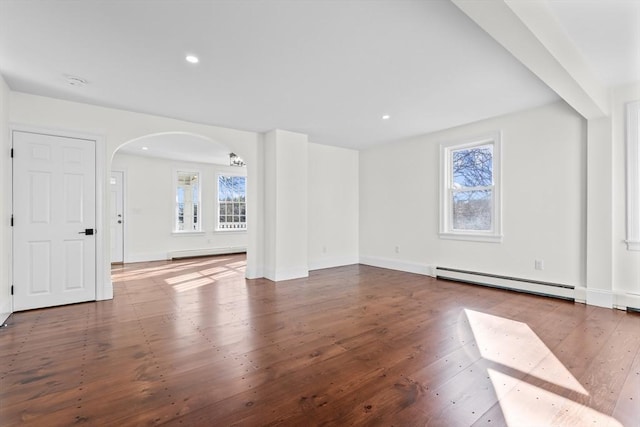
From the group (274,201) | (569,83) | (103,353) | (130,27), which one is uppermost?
(130,27)

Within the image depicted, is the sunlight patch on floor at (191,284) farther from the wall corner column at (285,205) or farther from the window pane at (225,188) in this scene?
the window pane at (225,188)

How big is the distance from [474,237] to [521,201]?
882 mm

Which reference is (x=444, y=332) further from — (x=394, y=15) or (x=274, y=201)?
(x=274, y=201)

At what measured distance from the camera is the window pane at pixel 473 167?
4922mm

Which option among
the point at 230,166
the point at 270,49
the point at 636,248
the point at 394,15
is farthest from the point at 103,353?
the point at 230,166

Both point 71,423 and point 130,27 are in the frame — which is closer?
point 71,423

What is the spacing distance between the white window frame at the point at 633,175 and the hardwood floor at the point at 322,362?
3.01ft

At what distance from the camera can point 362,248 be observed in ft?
23.1

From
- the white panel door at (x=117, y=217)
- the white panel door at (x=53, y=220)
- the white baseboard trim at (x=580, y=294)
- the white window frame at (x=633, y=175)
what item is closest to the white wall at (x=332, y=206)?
the white panel door at (x=53, y=220)

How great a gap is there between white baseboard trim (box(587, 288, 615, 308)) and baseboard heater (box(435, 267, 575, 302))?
0.60ft

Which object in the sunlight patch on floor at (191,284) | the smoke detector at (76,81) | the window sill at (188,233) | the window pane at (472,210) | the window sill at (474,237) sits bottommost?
the sunlight patch on floor at (191,284)

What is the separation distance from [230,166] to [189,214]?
70.8 inches

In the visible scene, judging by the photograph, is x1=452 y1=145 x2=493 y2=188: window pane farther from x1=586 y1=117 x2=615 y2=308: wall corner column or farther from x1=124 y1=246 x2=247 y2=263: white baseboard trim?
x1=124 y1=246 x2=247 y2=263: white baseboard trim

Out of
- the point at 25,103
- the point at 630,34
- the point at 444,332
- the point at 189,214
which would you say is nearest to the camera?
the point at 630,34
